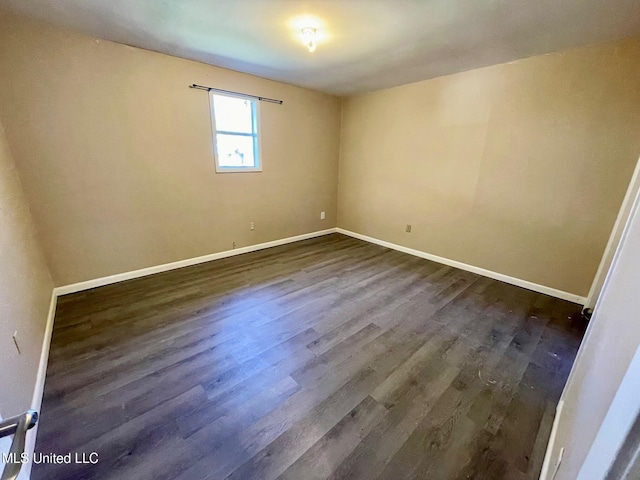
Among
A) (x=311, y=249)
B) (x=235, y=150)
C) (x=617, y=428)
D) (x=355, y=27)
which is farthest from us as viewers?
(x=311, y=249)

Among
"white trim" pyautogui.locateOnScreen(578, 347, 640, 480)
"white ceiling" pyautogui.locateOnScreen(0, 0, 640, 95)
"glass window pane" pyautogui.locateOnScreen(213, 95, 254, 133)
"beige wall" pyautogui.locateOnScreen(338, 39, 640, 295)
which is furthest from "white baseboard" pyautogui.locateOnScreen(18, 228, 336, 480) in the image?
"white ceiling" pyautogui.locateOnScreen(0, 0, 640, 95)

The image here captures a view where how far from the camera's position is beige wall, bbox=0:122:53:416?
1246 mm

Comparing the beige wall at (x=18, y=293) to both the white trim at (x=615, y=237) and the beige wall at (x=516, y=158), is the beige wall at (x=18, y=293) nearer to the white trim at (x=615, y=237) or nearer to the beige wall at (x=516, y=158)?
the white trim at (x=615, y=237)

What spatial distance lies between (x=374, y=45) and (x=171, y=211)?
9.18 feet

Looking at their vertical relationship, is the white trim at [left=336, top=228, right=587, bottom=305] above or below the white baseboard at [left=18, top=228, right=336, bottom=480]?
above

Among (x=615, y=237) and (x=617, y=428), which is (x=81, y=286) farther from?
(x=615, y=237)

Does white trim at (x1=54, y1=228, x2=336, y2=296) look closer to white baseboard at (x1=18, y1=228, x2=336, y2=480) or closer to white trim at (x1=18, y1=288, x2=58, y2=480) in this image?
white baseboard at (x1=18, y1=228, x2=336, y2=480)

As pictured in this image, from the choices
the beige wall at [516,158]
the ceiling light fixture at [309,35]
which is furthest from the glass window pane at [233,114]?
the beige wall at [516,158]

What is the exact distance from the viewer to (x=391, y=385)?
165 centimetres

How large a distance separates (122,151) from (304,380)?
9.34 feet

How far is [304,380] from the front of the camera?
167cm

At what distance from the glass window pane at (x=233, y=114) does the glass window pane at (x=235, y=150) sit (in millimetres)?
104

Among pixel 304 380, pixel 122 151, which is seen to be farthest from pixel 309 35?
pixel 304 380

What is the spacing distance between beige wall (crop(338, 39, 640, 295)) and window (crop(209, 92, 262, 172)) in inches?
70.1
